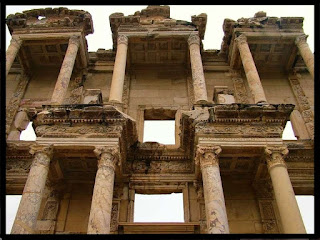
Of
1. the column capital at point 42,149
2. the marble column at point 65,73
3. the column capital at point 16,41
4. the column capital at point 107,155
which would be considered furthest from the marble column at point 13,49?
the column capital at point 107,155

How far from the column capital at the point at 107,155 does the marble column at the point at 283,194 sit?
4.42 metres

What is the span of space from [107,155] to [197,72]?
5258 millimetres

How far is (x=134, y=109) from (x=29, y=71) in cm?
569

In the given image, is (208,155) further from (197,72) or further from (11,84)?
(11,84)

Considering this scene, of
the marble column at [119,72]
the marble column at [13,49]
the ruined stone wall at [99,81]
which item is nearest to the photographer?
the marble column at [119,72]

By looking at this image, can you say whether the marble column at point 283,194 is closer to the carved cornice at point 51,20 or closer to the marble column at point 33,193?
the marble column at point 33,193

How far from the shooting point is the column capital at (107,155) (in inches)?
413

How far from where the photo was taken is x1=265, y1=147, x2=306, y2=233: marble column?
360 inches

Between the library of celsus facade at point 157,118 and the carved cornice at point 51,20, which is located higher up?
the carved cornice at point 51,20

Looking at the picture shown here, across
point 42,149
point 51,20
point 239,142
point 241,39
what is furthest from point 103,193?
point 51,20

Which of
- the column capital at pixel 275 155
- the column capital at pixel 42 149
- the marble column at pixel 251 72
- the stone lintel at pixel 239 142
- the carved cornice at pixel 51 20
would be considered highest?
the carved cornice at pixel 51 20

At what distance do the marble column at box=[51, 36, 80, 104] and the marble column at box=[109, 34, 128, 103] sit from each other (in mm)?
1721

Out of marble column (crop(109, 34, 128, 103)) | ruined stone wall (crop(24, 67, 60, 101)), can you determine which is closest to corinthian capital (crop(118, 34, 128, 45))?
marble column (crop(109, 34, 128, 103))
